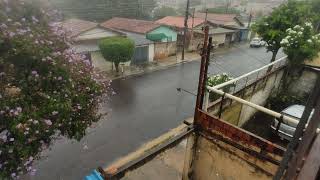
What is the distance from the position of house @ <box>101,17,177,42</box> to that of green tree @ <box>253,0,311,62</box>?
478 inches

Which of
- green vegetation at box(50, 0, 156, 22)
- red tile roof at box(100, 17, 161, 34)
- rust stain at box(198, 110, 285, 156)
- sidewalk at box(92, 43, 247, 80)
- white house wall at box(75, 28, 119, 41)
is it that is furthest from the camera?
green vegetation at box(50, 0, 156, 22)

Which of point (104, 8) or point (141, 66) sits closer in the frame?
point (141, 66)

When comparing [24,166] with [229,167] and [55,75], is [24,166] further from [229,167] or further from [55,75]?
[229,167]

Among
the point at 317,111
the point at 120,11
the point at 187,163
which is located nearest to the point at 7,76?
the point at 187,163

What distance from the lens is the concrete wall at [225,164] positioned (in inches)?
243

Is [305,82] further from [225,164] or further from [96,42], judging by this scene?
[96,42]

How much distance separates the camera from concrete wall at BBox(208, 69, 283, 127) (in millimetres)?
9020

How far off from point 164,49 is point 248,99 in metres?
19.4

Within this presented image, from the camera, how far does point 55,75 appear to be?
23.1 ft

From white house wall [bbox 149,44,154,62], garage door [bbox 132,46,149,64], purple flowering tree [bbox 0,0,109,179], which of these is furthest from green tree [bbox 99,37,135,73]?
purple flowering tree [bbox 0,0,109,179]

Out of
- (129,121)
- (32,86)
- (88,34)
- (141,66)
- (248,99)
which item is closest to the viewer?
(32,86)

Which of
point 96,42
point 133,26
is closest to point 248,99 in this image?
point 96,42

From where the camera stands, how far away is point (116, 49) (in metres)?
21.9

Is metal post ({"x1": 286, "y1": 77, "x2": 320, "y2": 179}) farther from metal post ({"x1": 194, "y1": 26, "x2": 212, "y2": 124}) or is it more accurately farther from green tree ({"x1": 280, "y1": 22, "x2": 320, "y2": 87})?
green tree ({"x1": 280, "y1": 22, "x2": 320, "y2": 87})
